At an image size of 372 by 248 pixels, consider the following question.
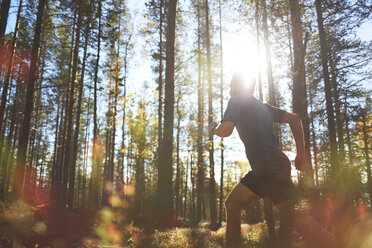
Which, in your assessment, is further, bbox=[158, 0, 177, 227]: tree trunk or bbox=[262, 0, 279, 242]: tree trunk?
bbox=[158, 0, 177, 227]: tree trunk

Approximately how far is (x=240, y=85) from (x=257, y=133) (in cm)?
57

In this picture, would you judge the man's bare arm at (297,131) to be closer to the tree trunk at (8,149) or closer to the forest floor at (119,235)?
the forest floor at (119,235)

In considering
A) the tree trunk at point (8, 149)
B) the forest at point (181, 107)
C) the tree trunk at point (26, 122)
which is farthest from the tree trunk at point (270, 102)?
the tree trunk at point (8, 149)

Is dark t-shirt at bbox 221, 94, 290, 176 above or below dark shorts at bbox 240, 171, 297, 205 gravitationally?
above

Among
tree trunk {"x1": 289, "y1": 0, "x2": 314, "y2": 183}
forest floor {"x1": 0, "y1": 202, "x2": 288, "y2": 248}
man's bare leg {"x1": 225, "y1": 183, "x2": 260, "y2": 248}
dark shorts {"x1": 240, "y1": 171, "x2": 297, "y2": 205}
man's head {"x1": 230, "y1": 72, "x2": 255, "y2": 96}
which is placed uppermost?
tree trunk {"x1": 289, "y1": 0, "x2": 314, "y2": 183}

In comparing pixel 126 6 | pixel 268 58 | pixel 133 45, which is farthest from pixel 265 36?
pixel 126 6

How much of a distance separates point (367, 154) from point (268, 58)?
1561 centimetres

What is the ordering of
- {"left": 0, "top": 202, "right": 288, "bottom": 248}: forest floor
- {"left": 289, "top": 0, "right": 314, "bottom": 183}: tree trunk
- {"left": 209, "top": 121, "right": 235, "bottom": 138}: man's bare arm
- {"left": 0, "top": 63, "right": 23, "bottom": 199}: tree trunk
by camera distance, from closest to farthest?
{"left": 209, "top": 121, "right": 235, "bottom": 138}: man's bare arm → {"left": 0, "top": 202, "right": 288, "bottom": 248}: forest floor → {"left": 289, "top": 0, "right": 314, "bottom": 183}: tree trunk → {"left": 0, "top": 63, "right": 23, "bottom": 199}: tree trunk

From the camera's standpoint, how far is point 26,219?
7.65m

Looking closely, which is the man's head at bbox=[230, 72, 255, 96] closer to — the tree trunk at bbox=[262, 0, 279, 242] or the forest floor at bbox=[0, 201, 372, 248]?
the forest floor at bbox=[0, 201, 372, 248]

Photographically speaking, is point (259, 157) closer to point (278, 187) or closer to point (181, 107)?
point (278, 187)

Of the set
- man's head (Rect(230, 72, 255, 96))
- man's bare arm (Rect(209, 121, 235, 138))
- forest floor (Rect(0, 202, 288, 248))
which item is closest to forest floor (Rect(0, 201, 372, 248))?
forest floor (Rect(0, 202, 288, 248))

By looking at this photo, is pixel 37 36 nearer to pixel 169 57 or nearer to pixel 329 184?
pixel 169 57

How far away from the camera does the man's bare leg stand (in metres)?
2.48
